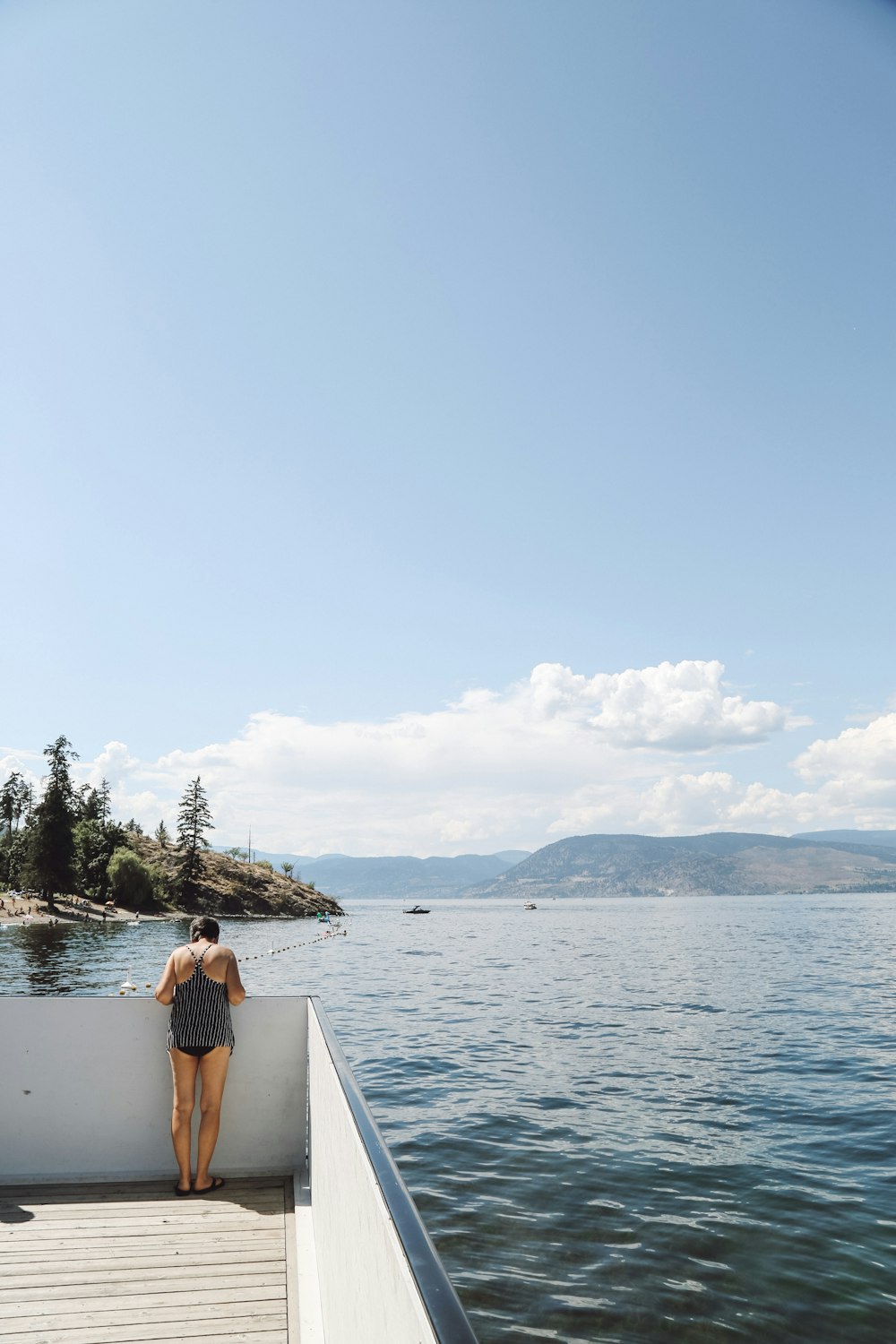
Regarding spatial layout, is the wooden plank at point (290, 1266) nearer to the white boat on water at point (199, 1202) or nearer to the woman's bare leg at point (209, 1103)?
the white boat on water at point (199, 1202)

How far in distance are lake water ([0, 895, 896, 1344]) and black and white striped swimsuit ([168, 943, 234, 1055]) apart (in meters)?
0.37

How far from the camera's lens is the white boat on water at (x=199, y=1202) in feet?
8.36

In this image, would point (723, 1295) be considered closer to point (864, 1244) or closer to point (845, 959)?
point (864, 1244)

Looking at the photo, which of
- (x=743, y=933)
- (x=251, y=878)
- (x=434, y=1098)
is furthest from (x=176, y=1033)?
(x=251, y=878)

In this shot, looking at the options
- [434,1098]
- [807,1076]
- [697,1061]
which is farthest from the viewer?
[697,1061]

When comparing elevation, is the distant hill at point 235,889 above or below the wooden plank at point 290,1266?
below

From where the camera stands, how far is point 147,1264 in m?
4.55

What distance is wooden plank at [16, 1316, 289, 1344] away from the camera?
3789 millimetres

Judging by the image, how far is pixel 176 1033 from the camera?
5566mm

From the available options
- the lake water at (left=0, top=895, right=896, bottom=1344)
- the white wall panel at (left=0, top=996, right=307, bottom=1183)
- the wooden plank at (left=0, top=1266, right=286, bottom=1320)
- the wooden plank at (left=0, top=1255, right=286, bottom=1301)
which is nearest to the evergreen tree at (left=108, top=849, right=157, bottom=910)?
the lake water at (left=0, top=895, right=896, bottom=1344)

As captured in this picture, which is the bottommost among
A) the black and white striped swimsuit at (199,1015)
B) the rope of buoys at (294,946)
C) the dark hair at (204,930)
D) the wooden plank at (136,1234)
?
the rope of buoys at (294,946)

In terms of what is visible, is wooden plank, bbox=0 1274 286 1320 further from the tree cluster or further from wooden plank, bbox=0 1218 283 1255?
the tree cluster

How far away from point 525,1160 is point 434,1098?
12.9ft

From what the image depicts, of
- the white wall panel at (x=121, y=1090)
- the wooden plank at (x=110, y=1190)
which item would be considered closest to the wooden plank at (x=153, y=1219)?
the wooden plank at (x=110, y=1190)
